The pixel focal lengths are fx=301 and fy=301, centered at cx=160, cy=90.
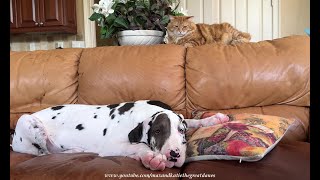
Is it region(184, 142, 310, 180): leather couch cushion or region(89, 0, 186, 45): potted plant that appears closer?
region(184, 142, 310, 180): leather couch cushion

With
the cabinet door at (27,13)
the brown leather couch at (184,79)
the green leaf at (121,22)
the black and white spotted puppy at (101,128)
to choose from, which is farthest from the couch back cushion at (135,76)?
the cabinet door at (27,13)

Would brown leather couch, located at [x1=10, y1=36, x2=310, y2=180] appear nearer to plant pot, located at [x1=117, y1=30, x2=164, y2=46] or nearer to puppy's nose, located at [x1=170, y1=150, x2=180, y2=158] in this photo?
plant pot, located at [x1=117, y1=30, x2=164, y2=46]

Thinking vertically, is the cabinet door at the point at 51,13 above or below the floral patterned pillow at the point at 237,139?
above

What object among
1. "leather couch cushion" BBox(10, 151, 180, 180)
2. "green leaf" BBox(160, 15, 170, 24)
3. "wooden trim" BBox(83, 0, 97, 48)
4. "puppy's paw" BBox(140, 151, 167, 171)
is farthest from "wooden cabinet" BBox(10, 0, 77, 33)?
"puppy's paw" BBox(140, 151, 167, 171)

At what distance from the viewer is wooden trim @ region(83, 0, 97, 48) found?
3.49m

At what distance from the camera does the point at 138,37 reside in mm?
2047

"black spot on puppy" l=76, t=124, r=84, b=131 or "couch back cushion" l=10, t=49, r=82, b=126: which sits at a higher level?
"couch back cushion" l=10, t=49, r=82, b=126

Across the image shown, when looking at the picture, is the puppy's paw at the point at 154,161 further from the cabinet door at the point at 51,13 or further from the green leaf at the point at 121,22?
the cabinet door at the point at 51,13

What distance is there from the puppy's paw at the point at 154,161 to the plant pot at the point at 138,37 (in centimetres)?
103

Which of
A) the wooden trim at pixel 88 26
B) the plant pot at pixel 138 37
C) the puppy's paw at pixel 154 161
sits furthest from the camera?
the wooden trim at pixel 88 26

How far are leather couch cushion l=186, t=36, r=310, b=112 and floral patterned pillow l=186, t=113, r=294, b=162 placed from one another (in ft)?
0.88

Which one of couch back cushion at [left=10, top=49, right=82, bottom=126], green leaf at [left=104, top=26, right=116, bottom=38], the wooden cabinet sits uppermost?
the wooden cabinet

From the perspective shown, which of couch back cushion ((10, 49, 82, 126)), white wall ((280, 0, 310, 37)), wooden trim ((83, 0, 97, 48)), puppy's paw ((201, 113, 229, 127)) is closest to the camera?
puppy's paw ((201, 113, 229, 127))

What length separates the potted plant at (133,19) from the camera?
2057 mm
